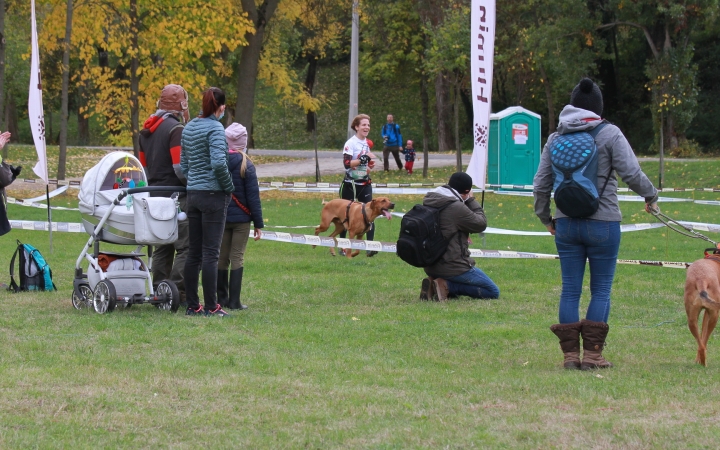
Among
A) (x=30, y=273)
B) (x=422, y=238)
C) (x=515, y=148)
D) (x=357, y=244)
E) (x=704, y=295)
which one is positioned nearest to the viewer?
(x=704, y=295)

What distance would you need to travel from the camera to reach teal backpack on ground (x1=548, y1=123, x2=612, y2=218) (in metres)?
5.98

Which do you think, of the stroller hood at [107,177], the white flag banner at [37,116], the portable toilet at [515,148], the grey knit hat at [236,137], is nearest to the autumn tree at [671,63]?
the portable toilet at [515,148]

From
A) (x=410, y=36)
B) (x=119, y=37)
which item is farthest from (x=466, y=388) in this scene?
(x=410, y=36)

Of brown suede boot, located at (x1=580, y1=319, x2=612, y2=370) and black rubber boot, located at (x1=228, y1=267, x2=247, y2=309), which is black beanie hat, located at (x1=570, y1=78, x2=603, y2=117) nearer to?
brown suede boot, located at (x1=580, y1=319, x2=612, y2=370)

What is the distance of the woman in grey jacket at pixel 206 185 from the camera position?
25.8ft

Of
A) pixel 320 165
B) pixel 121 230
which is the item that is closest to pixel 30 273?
pixel 121 230

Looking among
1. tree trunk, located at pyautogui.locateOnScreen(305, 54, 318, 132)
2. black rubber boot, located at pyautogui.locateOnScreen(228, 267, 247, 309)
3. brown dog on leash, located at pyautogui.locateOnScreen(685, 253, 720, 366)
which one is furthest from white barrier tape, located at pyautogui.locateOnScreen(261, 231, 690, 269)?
tree trunk, located at pyautogui.locateOnScreen(305, 54, 318, 132)

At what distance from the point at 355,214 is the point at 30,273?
4401 mm

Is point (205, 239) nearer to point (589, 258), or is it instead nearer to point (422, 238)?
point (422, 238)

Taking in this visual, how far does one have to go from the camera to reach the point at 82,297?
28.2ft

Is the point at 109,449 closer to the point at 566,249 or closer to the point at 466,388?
the point at 466,388

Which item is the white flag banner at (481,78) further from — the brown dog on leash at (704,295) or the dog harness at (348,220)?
the brown dog on leash at (704,295)

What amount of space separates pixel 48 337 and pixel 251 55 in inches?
738

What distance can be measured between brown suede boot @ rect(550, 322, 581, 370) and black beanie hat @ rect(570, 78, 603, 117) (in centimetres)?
141
